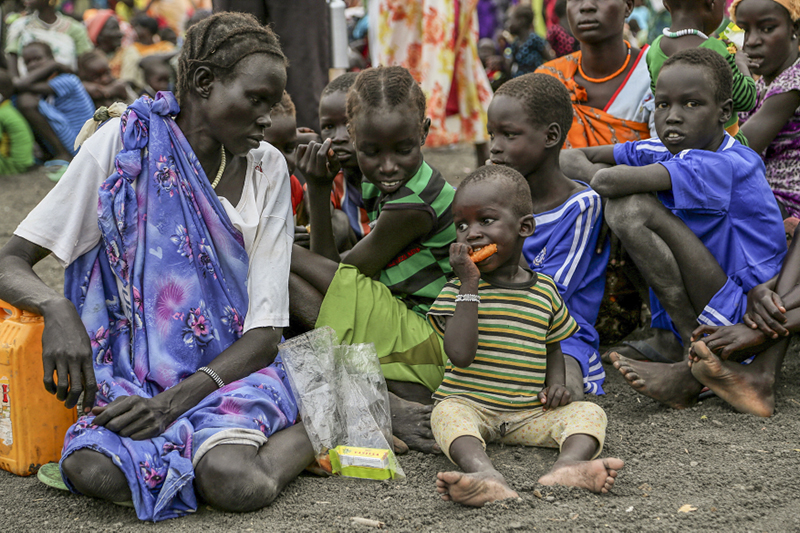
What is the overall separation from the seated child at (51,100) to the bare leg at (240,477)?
23.7ft

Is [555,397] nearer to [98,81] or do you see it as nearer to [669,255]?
[669,255]

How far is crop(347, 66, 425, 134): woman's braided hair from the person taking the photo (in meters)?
2.80

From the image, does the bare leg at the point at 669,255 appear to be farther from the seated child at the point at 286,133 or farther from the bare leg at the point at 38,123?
the bare leg at the point at 38,123

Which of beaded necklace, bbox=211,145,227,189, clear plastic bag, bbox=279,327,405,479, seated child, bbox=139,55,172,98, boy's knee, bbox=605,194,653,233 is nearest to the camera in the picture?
clear plastic bag, bbox=279,327,405,479

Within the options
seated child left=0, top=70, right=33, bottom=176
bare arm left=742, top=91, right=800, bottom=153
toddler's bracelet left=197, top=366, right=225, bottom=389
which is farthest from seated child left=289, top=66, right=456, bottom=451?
seated child left=0, top=70, right=33, bottom=176

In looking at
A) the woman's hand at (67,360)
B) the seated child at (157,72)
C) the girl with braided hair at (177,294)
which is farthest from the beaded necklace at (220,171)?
the seated child at (157,72)

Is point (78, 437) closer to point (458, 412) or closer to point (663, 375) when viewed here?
point (458, 412)

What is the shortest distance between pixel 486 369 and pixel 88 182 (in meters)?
1.39

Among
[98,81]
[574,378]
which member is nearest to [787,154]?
[574,378]

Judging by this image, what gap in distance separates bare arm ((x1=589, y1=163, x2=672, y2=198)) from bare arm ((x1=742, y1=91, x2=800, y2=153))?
0.84m

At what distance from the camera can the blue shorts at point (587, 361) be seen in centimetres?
286

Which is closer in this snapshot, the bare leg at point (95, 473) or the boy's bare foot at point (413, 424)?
the bare leg at point (95, 473)

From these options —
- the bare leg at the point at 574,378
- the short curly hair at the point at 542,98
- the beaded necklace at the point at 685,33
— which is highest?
the beaded necklace at the point at 685,33

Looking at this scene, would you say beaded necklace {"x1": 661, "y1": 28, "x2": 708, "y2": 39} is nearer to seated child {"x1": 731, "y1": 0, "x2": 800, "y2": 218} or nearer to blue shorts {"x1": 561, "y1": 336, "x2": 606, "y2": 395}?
seated child {"x1": 731, "y1": 0, "x2": 800, "y2": 218}
